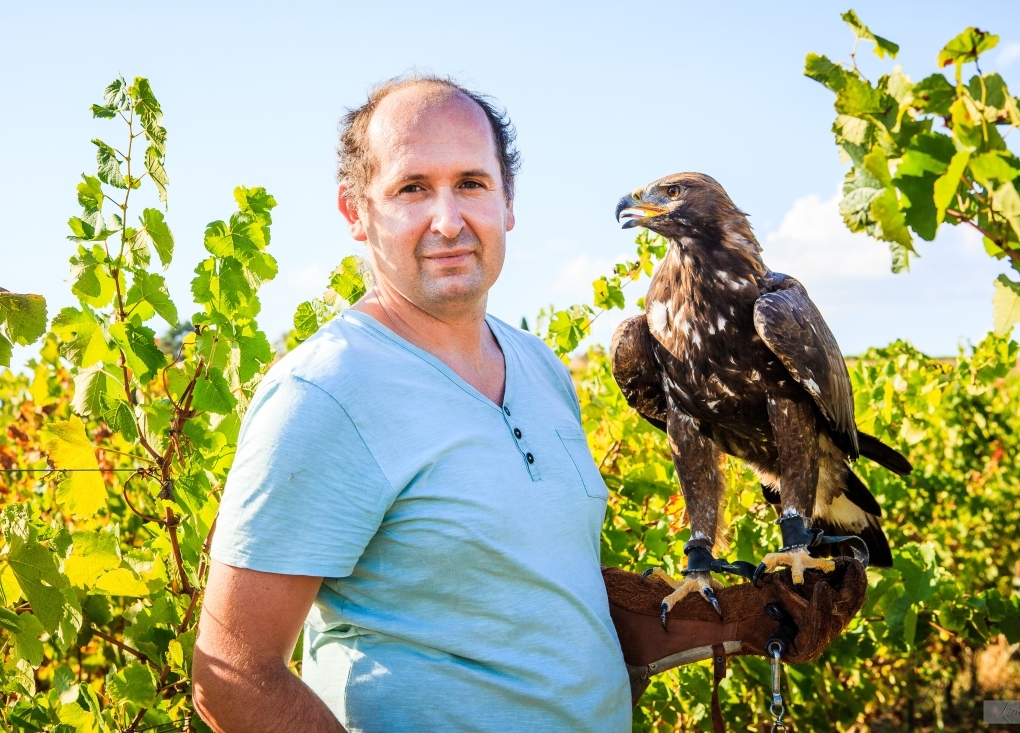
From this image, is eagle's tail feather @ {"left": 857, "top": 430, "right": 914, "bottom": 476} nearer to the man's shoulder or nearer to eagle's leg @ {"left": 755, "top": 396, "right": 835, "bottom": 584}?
eagle's leg @ {"left": 755, "top": 396, "right": 835, "bottom": 584}

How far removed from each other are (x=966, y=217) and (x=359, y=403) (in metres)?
1.16

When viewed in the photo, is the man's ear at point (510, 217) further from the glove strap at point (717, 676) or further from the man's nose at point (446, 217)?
the glove strap at point (717, 676)

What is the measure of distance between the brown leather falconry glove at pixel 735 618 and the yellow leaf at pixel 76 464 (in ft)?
4.70

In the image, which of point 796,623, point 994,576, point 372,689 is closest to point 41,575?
point 372,689

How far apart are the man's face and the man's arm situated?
0.78 metres

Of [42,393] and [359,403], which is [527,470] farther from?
[42,393]

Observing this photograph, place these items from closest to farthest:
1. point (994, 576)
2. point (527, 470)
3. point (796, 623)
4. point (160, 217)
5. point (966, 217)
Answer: point (966, 217) → point (527, 470) → point (796, 623) → point (160, 217) → point (994, 576)

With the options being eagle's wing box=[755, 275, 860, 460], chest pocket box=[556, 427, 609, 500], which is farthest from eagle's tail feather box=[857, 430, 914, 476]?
chest pocket box=[556, 427, 609, 500]

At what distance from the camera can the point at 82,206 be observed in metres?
2.42

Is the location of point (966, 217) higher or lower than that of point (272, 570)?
higher

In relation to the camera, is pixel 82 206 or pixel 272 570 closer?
pixel 272 570

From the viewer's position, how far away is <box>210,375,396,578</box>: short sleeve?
67.6 inches

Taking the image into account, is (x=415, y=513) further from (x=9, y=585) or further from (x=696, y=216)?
(x=696, y=216)

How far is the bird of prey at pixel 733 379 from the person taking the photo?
7.80ft
